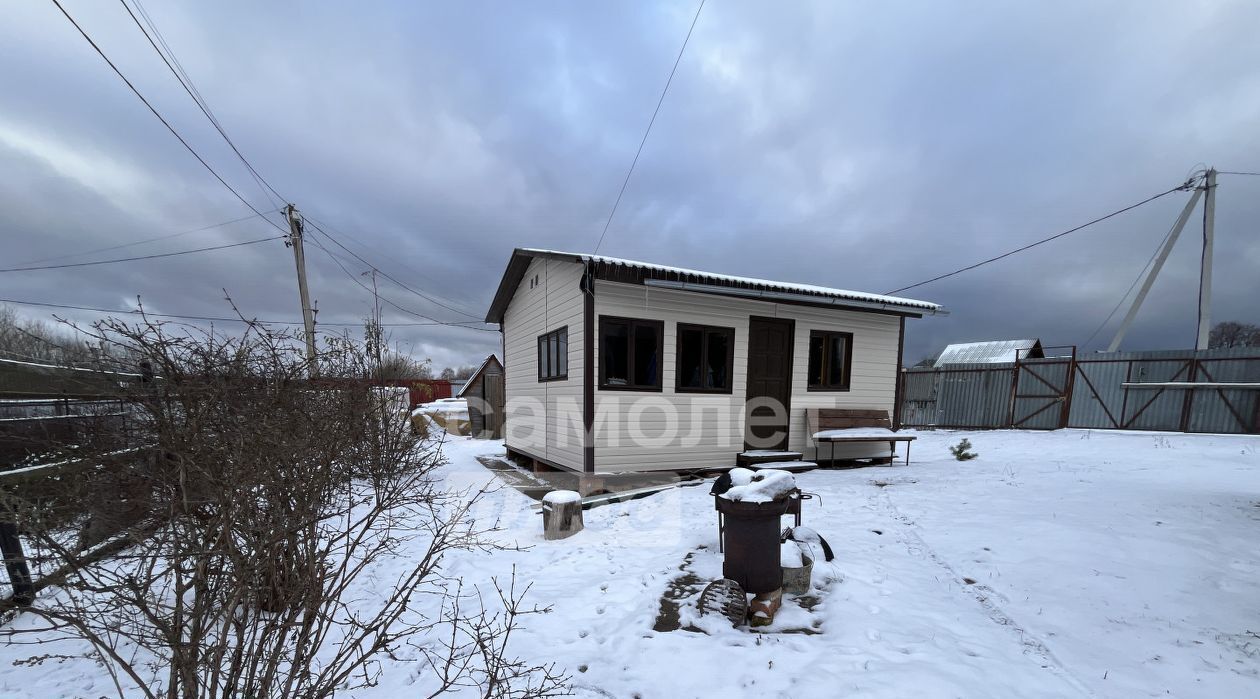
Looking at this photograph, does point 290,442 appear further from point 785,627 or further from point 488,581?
point 785,627

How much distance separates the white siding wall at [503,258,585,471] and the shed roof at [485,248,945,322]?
16.0 inches

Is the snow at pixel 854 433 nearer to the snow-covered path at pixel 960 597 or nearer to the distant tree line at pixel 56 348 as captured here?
the snow-covered path at pixel 960 597

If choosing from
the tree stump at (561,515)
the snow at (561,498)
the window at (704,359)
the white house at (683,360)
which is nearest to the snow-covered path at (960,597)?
the tree stump at (561,515)

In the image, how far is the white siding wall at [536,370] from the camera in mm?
6840

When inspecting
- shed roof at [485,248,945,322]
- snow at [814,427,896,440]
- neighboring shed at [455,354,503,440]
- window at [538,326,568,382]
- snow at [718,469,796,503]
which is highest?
shed roof at [485,248,945,322]

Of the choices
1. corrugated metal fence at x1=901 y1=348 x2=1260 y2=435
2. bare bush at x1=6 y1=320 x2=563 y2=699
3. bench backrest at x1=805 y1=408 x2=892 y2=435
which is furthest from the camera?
corrugated metal fence at x1=901 y1=348 x2=1260 y2=435

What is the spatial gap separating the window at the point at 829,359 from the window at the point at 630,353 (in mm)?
3092

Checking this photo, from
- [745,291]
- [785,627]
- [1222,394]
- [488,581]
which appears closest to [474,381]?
[745,291]

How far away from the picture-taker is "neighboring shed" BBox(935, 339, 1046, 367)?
21891mm

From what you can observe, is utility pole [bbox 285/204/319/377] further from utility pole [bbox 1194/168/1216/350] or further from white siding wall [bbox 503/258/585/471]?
utility pole [bbox 1194/168/1216/350]

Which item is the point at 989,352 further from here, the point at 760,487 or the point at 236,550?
the point at 236,550

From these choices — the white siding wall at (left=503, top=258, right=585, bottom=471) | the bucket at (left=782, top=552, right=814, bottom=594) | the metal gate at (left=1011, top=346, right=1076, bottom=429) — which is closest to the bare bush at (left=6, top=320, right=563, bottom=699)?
the bucket at (left=782, top=552, right=814, bottom=594)

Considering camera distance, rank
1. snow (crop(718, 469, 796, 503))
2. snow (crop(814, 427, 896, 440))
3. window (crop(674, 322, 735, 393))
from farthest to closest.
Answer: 1. snow (crop(814, 427, 896, 440))
2. window (crop(674, 322, 735, 393))
3. snow (crop(718, 469, 796, 503))

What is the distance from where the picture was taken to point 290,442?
236 cm
